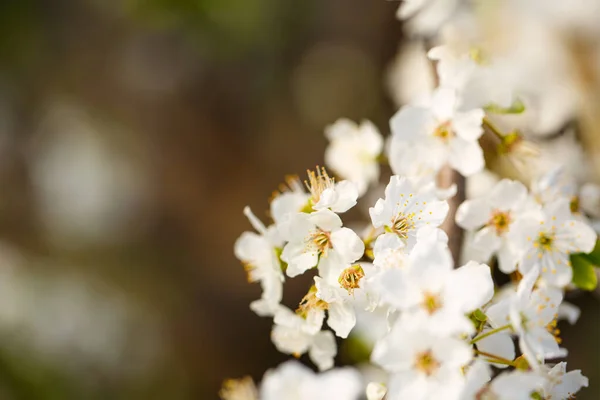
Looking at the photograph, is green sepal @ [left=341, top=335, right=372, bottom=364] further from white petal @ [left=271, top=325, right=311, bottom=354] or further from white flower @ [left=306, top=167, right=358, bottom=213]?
white flower @ [left=306, top=167, right=358, bottom=213]

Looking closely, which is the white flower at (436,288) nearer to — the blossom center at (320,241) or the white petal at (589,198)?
the blossom center at (320,241)

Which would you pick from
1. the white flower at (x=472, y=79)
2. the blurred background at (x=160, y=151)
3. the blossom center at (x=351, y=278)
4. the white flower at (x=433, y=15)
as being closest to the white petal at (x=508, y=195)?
the white flower at (x=472, y=79)

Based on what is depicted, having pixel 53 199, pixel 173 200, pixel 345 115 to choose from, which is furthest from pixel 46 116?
pixel 345 115

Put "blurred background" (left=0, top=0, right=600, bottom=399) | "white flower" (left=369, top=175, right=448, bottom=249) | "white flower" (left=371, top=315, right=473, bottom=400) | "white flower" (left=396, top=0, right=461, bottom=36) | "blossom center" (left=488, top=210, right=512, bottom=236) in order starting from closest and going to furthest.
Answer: "white flower" (left=371, top=315, right=473, bottom=400) < "white flower" (left=369, top=175, right=448, bottom=249) < "blossom center" (left=488, top=210, right=512, bottom=236) < "white flower" (left=396, top=0, right=461, bottom=36) < "blurred background" (left=0, top=0, right=600, bottom=399)

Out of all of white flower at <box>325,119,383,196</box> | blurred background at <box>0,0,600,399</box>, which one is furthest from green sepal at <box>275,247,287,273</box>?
blurred background at <box>0,0,600,399</box>

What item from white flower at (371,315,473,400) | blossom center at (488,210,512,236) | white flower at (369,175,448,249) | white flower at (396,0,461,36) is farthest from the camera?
white flower at (396,0,461,36)

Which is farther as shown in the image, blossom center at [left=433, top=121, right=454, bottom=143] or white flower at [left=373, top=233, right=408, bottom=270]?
blossom center at [left=433, top=121, right=454, bottom=143]

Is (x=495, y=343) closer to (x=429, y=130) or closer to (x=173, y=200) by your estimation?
(x=429, y=130)

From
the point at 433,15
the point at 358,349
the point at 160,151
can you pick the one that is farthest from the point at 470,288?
the point at 160,151
